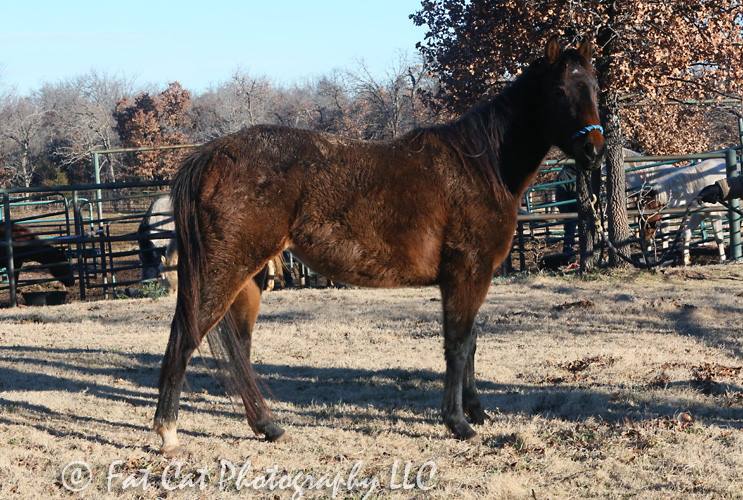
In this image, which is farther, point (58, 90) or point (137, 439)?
point (58, 90)

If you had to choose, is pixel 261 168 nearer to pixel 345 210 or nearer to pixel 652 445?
pixel 345 210

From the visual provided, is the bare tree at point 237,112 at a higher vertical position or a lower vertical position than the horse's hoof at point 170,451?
higher

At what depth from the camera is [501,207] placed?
15.4ft

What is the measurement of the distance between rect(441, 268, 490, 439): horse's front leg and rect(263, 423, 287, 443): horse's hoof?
0.94 meters

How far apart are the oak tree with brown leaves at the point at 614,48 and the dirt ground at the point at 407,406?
2596 mm

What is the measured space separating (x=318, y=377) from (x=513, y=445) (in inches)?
92.0

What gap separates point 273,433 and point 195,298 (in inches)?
36.8

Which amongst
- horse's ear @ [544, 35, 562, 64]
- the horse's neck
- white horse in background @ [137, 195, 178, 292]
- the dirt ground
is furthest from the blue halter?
white horse in background @ [137, 195, 178, 292]

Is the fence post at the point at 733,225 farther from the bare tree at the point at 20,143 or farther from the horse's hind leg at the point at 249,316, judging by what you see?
the bare tree at the point at 20,143

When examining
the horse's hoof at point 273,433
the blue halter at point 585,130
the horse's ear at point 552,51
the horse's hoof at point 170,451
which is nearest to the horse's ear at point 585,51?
the horse's ear at point 552,51

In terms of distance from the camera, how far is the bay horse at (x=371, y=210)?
434 centimetres

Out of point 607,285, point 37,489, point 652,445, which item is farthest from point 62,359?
point 607,285

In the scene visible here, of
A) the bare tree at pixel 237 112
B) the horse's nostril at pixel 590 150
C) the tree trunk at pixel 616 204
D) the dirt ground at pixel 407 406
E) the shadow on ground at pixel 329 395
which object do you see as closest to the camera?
the dirt ground at pixel 407 406

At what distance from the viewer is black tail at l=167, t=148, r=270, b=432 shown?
4297 millimetres
